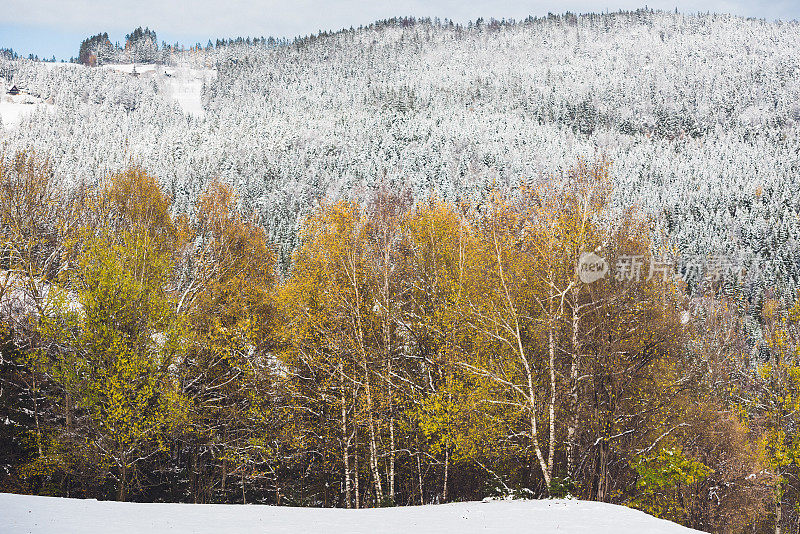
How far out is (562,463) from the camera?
17812 millimetres

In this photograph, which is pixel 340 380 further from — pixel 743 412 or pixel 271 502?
pixel 743 412

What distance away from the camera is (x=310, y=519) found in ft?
43.0

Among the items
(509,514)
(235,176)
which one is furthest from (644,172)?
(509,514)

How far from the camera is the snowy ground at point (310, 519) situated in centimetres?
1082

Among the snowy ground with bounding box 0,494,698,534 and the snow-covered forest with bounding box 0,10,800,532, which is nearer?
the snowy ground with bounding box 0,494,698,534

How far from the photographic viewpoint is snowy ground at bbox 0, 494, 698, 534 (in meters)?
10.8
